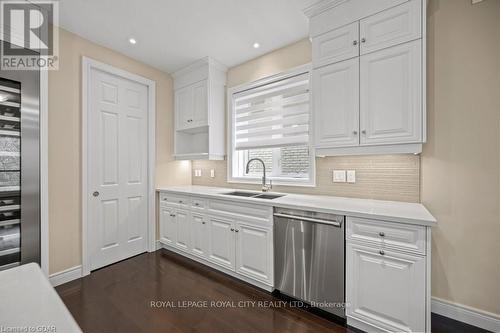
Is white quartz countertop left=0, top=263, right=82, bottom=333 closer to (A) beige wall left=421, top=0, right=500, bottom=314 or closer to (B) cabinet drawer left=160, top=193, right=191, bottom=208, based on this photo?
(B) cabinet drawer left=160, top=193, right=191, bottom=208

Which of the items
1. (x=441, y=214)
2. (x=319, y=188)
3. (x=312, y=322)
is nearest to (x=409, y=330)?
(x=312, y=322)

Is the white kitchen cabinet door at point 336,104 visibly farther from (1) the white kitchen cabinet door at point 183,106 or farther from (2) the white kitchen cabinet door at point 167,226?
(2) the white kitchen cabinet door at point 167,226

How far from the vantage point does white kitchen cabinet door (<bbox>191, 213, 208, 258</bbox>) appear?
2.64 metres

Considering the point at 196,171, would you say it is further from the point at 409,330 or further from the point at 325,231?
the point at 409,330

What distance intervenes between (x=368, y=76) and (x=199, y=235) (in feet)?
8.01

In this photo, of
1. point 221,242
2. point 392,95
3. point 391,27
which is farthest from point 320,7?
point 221,242

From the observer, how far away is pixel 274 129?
9.33ft

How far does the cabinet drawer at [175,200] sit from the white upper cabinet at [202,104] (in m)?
0.63

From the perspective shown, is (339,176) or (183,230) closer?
(339,176)

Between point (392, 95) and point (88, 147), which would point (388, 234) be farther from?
point (88, 147)

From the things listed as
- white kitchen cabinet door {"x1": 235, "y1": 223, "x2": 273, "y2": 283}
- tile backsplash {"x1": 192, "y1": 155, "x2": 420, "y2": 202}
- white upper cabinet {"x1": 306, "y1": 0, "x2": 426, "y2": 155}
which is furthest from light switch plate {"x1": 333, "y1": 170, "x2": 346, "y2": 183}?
white kitchen cabinet door {"x1": 235, "y1": 223, "x2": 273, "y2": 283}

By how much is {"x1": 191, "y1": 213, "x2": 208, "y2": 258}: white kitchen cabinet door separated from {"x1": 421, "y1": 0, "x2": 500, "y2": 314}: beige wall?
225 centimetres

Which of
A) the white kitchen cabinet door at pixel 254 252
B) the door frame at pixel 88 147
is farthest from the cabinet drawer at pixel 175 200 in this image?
the white kitchen cabinet door at pixel 254 252

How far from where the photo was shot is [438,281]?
1865 millimetres
